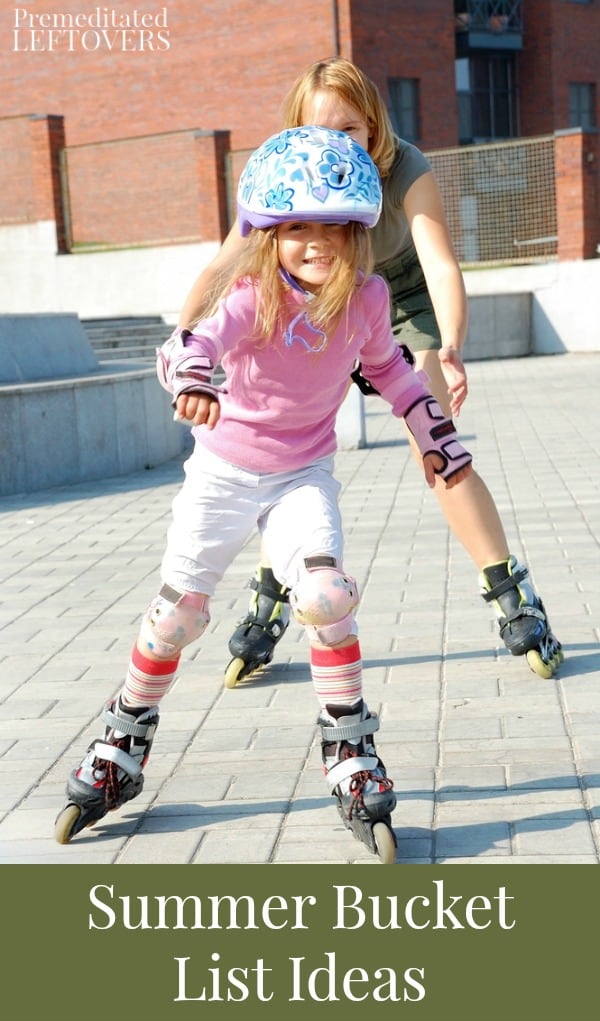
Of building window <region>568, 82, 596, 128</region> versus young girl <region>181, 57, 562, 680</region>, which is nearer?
young girl <region>181, 57, 562, 680</region>

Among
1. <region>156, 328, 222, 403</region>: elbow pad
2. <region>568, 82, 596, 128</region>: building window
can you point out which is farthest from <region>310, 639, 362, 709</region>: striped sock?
<region>568, 82, 596, 128</region>: building window

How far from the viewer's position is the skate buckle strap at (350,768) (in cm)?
324

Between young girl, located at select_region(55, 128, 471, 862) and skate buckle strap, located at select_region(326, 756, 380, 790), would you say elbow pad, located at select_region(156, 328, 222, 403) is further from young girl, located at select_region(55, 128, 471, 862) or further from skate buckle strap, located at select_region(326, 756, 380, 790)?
skate buckle strap, located at select_region(326, 756, 380, 790)

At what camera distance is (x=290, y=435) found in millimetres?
3412

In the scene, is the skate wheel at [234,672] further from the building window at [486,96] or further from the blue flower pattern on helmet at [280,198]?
the building window at [486,96]

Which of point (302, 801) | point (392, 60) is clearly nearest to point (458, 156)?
point (392, 60)

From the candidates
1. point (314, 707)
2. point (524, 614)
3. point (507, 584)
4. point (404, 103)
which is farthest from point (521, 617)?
point (404, 103)

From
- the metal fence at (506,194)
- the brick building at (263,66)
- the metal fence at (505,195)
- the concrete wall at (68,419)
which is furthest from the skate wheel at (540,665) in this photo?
the brick building at (263,66)

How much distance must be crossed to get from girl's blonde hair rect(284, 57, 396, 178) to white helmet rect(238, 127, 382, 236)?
2.69 feet

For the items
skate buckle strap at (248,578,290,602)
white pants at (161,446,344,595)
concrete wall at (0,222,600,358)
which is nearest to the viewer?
white pants at (161,446,344,595)

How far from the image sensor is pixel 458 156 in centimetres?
2684

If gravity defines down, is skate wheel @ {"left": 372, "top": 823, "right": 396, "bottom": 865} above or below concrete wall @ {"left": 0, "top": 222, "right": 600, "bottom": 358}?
below

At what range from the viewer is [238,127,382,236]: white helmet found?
3.08m
